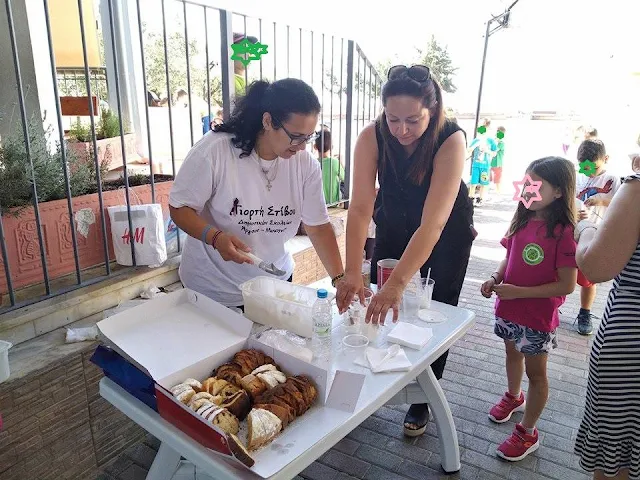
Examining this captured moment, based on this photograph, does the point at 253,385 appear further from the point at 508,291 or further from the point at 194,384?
the point at 508,291

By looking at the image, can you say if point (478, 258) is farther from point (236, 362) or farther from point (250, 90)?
point (236, 362)

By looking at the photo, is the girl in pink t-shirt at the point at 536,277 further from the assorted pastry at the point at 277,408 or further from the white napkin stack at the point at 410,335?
the assorted pastry at the point at 277,408

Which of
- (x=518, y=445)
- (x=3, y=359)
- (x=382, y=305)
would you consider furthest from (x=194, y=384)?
(x=518, y=445)

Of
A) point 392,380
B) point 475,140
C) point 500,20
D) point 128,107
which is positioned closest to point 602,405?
point 392,380

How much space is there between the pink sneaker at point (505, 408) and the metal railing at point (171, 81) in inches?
81.8

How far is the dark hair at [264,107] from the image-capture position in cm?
164

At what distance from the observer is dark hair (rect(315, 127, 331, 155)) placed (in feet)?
13.3

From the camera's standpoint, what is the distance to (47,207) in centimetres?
207

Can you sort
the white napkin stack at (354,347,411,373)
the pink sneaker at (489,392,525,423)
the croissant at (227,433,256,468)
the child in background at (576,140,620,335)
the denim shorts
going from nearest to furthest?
the croissant at (227,433,256,468) < the white napkin stack at (354,347,411,373) < the denim shorts < the pink sneaker at (489,392,525,423) < the child in background at (576,140,620,335)

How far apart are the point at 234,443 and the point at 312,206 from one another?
1.16 metres

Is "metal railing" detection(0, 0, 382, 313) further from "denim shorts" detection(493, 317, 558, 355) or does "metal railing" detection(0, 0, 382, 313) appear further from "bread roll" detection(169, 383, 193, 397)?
"denim shorts" detection(493, 317, 558, 355)

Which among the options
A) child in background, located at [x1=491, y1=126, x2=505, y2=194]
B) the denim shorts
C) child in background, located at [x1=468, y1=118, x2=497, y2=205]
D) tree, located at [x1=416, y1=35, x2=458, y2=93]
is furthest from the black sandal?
tree, located at [x1=416, y1=35, x2=458, y2=93]

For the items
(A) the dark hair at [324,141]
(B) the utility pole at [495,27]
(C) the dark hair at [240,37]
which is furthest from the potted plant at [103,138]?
(B) the utility pole at [495,27]

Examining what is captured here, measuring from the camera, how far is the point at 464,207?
206cm
